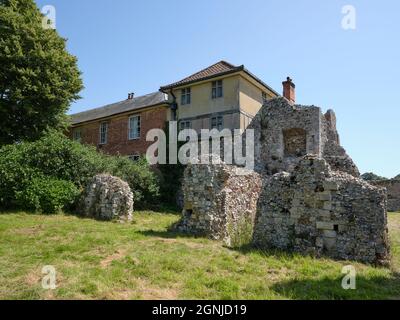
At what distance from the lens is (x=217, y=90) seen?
922 inches

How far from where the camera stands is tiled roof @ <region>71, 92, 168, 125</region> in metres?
26.9

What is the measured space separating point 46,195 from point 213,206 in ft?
26.4

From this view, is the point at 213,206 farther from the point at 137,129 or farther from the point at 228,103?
the point at 137,129

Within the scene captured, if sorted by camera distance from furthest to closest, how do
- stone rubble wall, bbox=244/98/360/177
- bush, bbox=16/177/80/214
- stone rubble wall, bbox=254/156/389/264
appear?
stone rubble wall, bbox=244/98/360/177 < bush, bbox=16/177/80/214 < stone rubble wall, bbox=254/156/389/264

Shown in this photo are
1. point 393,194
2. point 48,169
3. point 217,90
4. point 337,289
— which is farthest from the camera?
point 393,194

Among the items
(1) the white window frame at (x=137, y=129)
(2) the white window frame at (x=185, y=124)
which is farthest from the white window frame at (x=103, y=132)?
(2) the white window frame at (x=185, y=124)

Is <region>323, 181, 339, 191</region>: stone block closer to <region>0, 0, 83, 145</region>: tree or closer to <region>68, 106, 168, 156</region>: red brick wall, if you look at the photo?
<region>68, 106, 168, 156</region>: red brick wall

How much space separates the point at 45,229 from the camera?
11.7 m

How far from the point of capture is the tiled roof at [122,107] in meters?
26.9

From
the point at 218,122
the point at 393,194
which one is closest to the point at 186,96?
the point at 218,122

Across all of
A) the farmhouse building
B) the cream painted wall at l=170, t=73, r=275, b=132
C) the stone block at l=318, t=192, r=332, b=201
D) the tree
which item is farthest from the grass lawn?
the farmhouse building

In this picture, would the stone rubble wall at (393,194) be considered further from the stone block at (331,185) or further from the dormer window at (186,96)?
the stone block at (331,185)

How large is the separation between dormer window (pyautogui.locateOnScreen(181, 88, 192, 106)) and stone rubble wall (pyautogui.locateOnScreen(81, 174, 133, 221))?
1040 cm

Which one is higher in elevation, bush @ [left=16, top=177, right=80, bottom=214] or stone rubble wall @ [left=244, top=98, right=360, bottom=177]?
stone rubble wall @ [left=244, top=98, right=360, bottom=177]
